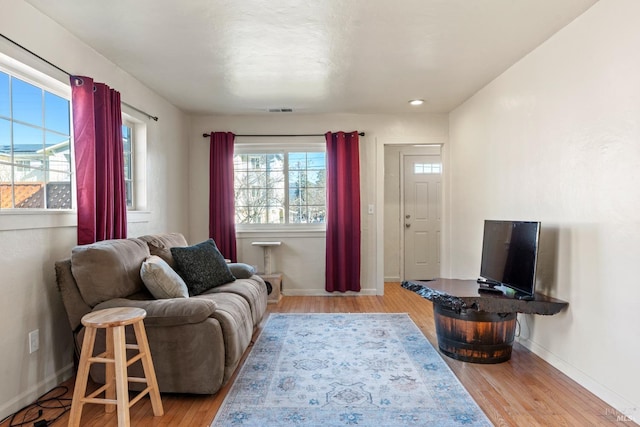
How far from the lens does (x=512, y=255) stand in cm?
275

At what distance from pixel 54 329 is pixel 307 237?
9.66ft

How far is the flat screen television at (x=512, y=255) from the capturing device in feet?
8.23

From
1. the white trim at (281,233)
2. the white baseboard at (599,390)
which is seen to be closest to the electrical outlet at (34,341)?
the white trim at (281,233)

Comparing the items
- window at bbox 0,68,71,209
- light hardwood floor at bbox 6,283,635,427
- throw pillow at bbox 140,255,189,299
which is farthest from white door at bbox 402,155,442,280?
window at bbox 0,68,71,209

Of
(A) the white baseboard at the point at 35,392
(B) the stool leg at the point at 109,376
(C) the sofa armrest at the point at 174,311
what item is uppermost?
(C) the sofa armrest at the point at 174,311

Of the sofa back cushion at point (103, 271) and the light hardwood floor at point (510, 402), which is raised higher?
the sofa back cushion at point (103, 271)

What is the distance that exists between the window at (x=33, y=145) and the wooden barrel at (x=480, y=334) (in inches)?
113

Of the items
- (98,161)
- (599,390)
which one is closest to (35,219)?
(98,161)

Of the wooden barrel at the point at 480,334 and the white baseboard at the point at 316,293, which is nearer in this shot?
the wooden barrel at the point at 480,334

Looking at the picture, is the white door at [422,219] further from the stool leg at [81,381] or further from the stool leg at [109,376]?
the stool leg at [81,381]

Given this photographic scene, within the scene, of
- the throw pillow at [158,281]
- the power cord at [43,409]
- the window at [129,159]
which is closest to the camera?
the power cord at [43,409]

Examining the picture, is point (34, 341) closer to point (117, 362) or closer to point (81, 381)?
point (81, 381)

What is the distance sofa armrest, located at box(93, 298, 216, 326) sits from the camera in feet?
6.93

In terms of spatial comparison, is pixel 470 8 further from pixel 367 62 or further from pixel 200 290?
pixel 200 290
